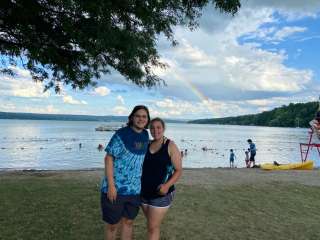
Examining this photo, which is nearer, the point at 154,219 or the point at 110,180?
the point at 110,180

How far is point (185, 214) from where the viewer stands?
8453mm

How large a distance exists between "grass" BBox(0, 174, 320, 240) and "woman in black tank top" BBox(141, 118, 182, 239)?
83.7 inches

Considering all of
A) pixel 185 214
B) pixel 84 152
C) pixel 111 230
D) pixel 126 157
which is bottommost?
pixel 84 152

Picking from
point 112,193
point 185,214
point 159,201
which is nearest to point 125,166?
point 112,193

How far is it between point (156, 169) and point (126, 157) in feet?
1.34

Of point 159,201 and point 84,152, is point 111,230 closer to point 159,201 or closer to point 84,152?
point 159,201

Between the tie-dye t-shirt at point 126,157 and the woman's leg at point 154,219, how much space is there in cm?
37

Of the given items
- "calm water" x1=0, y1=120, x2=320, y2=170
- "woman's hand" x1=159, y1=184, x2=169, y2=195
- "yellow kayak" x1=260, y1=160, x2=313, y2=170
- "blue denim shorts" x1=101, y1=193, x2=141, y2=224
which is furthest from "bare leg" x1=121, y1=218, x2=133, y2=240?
"calm water" x1=0, y1=120, x2=320, y2=170

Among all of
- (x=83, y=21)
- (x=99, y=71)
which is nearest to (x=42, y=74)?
(x=99, y=71)

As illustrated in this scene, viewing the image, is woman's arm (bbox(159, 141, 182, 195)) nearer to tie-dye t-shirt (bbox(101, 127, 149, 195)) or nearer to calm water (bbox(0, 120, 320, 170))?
tie-dye t-shirt (bbox(101, 127, 149, 195))

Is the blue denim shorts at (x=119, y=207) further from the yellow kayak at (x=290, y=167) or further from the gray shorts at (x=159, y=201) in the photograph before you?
the yellow kayak at (x=290, y=167)

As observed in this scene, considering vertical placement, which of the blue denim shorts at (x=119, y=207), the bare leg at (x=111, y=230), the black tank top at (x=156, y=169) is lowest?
the bare leg at (x=111, y=230)

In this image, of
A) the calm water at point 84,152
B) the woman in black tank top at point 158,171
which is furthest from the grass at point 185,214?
the calm water at point 84,152

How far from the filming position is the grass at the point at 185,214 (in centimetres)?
714
